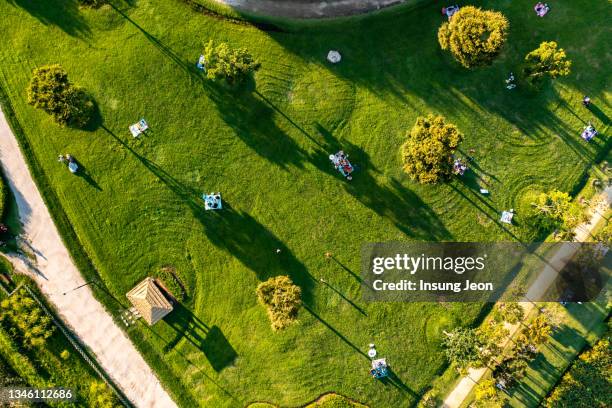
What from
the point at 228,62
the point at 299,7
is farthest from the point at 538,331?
the point at 299,7

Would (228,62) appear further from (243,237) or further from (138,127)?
(243,237)

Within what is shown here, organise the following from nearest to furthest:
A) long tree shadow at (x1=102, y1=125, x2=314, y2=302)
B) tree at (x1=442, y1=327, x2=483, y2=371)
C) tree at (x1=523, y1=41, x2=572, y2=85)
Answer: tree at (x1=523, y1=41, x2=572, y2=85), tree at (x1=442, y1=327, x2=483, y2=371), long tree shadow at (x1=102, y1=125, x2=314, y2=302)

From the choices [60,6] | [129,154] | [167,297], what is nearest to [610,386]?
[167,297]

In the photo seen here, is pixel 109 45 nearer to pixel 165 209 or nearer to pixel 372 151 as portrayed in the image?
pixel 165 209

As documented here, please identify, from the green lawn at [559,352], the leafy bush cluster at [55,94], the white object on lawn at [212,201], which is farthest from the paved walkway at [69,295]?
the green lawn at [559,352]

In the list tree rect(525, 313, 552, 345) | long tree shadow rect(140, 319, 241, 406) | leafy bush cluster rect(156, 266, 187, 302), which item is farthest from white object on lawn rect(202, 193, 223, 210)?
tree rect(525, 313, 552, 345)

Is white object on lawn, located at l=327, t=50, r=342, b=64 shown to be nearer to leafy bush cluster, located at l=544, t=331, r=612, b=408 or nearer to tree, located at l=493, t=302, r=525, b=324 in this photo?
tree, located at l=493, t=302, r=525, b=324
